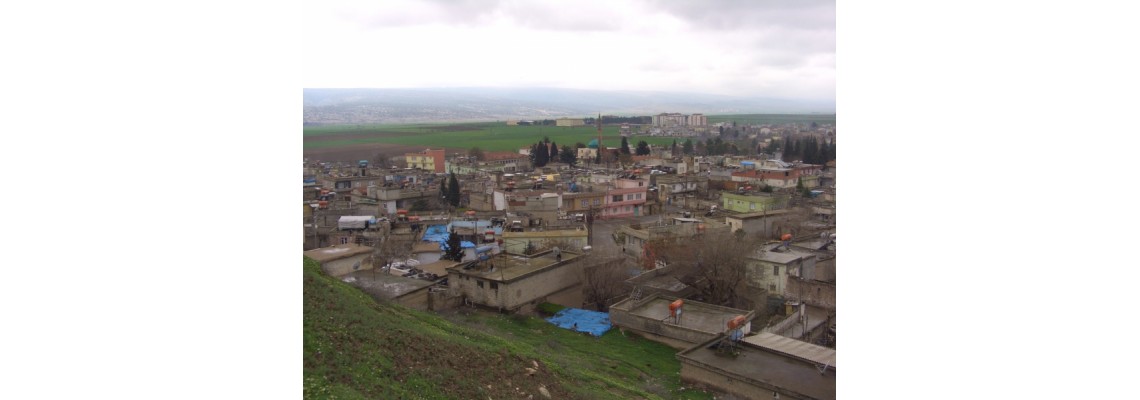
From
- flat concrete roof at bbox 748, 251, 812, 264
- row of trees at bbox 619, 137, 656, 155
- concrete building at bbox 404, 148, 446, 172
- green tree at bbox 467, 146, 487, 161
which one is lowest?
flat concrete roof at bbox 748, 251, 812, 264

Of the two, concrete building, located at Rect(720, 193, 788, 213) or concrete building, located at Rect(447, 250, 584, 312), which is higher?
concrete building, located at Rect(720, 193, 788, 213)

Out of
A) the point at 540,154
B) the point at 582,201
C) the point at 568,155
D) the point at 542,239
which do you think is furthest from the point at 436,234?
the point at 568,155

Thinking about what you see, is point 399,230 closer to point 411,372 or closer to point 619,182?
point 619,182

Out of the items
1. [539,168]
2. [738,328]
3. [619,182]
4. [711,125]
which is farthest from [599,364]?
[711,125]

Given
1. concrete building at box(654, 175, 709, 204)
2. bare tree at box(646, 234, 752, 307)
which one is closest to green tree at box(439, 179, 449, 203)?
concrete building at box(654, 175, 709, 204)

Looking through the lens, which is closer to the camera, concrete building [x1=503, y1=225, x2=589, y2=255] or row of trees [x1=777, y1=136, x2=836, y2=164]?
concrete building [x1=503, y1=225, x2=589, y2=255]

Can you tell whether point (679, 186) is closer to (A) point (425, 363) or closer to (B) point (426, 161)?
(B) point (426, 161)

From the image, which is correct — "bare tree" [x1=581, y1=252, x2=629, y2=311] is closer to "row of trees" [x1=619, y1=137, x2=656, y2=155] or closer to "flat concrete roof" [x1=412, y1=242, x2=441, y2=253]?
"flat concrete roof" [x1=412, y1=242, x2=441, y2=253]

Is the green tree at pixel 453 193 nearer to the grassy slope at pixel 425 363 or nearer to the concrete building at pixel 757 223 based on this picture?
the concrete building at pixel 757 223
